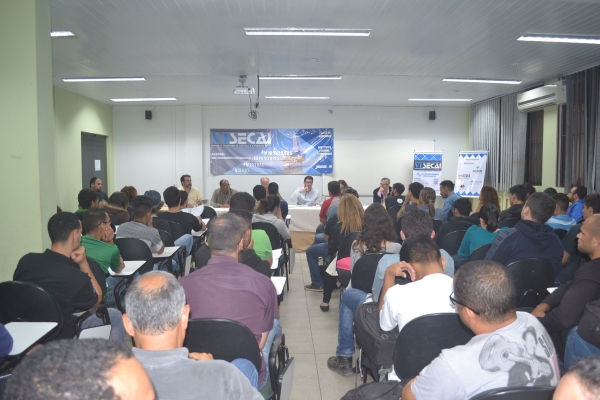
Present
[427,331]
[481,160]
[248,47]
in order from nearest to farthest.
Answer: [427,331] < [248,47] < [481,160]

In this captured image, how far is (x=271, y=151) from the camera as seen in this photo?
12.3m

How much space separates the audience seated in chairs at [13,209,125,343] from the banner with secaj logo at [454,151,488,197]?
32.8 feet

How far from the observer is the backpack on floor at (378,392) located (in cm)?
194

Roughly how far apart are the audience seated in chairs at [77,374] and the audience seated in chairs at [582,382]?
32.9 inches

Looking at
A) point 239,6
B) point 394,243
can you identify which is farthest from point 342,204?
point 239,6

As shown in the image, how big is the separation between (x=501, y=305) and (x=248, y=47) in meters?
5.39

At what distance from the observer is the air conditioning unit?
8070 millimetres

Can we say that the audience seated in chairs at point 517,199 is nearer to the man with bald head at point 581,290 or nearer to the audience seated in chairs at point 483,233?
the audience seated in chairs at point 483,233

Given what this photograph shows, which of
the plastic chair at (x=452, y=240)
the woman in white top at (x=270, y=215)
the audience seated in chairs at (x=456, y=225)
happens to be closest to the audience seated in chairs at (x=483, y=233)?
the plastic chair at (x=452, y=240)

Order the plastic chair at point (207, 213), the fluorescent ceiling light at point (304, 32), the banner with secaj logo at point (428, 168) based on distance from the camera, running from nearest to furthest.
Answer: the fluorescent ceiling light at point (304, 32)
the plastic chair at point (207, 213)
the banner with secaj logo at point (428, 168)

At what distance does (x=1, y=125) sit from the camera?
13.1 ft

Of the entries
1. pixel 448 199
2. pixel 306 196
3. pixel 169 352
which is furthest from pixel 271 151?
pixel 169 352

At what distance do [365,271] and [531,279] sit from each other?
3.80 feet

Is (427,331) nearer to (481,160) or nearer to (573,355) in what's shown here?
(573,355)
